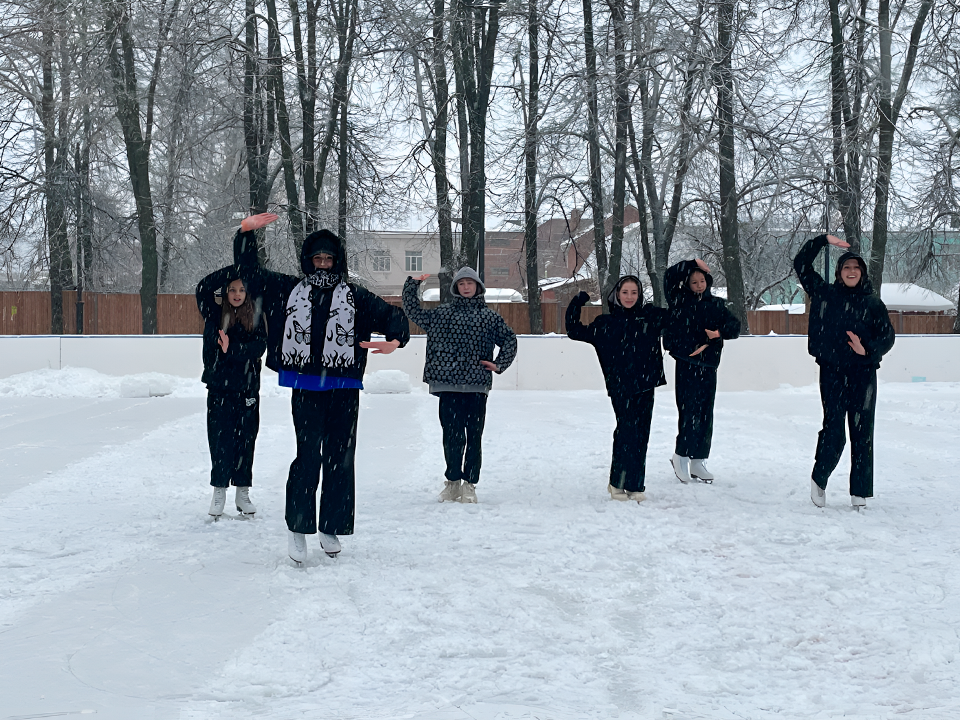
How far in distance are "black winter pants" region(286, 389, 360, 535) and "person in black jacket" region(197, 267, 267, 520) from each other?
1.13 m

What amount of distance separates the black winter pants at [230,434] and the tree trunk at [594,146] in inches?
608

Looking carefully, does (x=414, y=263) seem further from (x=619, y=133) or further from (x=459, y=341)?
(x=459, y=341)

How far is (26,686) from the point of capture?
302 centimetres

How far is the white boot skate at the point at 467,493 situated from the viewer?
247 inches

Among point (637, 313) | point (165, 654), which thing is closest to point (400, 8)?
point (637, 313)

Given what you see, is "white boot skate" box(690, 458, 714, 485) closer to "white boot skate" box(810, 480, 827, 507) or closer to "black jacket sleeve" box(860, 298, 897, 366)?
"white boot skate" box(810, 480, 827, 507)

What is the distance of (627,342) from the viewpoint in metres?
6.32

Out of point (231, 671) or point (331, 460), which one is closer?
point (231, 671)

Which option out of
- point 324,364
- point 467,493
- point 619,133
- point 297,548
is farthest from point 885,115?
point 297,548

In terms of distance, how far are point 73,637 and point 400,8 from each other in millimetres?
17982

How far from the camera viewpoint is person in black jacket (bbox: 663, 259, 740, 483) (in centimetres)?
696

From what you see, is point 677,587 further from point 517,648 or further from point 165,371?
point 165,371

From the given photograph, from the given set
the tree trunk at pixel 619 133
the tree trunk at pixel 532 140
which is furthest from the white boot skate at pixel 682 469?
the tree trunk at pixel 532 140


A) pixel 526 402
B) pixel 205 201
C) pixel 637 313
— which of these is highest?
pixel 205 201
